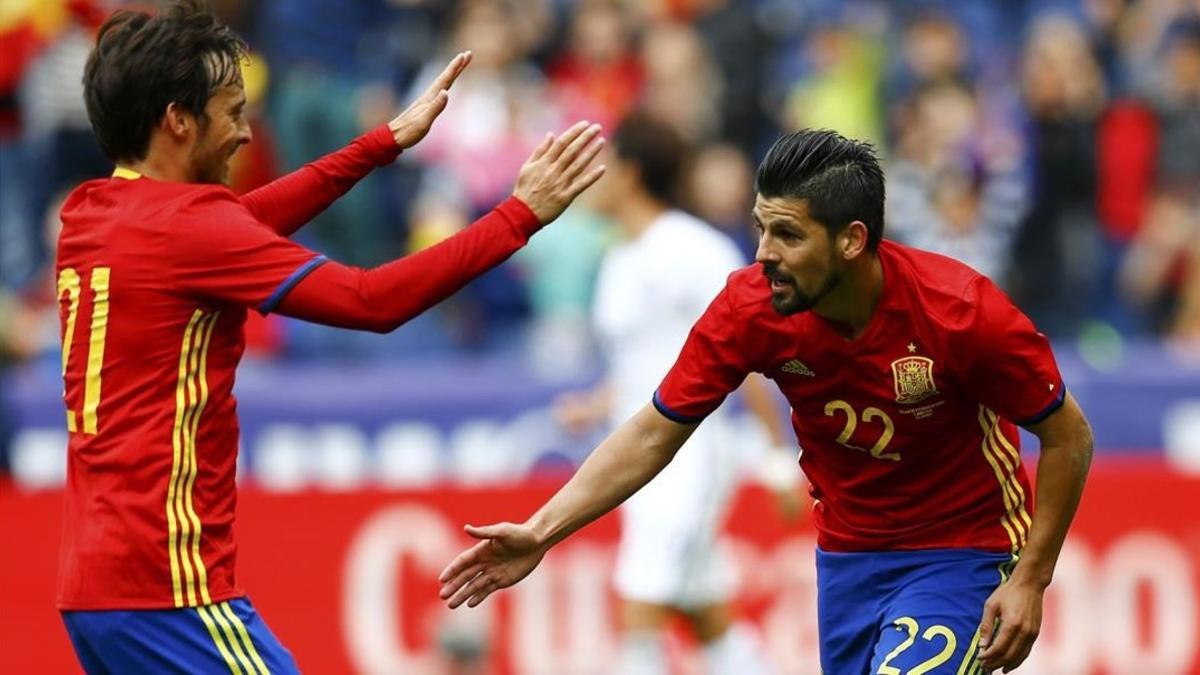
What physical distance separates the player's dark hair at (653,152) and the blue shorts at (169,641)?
4.02 m

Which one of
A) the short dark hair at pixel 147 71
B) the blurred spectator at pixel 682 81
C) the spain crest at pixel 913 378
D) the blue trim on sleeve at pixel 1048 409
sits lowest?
the blue trim on sleeve at pixel 1048 409

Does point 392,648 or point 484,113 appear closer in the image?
point 392,648

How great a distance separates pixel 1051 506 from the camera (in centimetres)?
570

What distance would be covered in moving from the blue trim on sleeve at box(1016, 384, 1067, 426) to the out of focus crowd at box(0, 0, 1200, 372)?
701cm

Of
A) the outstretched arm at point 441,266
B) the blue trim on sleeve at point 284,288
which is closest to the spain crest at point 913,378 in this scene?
the outstretched arm at point 441,266

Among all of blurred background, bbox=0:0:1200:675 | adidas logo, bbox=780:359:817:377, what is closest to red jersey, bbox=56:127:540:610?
adidas logo, bbox=780:359:817:377

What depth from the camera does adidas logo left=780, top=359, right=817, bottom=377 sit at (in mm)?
5772

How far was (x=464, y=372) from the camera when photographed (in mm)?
11852

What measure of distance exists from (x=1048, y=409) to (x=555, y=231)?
24.2 ft

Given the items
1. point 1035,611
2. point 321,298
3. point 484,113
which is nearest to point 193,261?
point 321,298

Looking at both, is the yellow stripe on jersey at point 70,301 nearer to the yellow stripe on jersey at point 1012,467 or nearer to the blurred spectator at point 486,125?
the yellow stripe on jersey at point 1012,467

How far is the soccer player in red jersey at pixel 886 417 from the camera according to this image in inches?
220

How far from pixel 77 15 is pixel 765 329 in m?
8.49

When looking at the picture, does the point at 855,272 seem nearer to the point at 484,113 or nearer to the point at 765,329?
the point at 765,329
